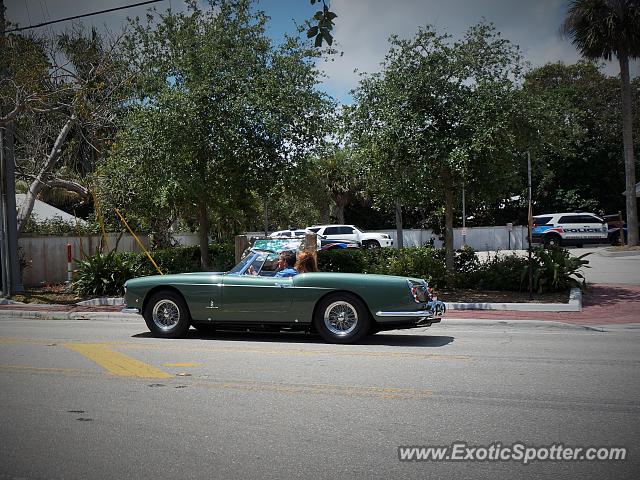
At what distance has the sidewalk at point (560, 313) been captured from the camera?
1227 cm

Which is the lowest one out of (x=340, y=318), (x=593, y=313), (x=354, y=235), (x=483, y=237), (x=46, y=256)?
(x=593, y=313)

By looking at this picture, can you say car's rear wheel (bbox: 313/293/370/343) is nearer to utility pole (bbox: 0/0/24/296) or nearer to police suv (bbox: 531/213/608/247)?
utility pole (bbox: 0/0/24/296)

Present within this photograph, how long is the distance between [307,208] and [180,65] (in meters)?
30.6

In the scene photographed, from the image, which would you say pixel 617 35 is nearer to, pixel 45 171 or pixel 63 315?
pixel 45 171

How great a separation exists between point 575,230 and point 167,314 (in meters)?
30.1

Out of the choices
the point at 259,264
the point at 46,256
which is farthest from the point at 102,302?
the point at 259,264

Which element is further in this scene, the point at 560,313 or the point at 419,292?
the point at 560,313

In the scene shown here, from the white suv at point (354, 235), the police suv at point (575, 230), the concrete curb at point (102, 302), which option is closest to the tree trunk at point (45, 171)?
the concrete curb at point (102, 302)

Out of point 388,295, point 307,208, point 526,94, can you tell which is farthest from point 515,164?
point 307,208

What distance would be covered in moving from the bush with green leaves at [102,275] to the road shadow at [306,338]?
7043mm

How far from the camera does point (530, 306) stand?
13.3 m

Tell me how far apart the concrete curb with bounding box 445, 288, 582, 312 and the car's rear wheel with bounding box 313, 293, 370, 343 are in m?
5.27

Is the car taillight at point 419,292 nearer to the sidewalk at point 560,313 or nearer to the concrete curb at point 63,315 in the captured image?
the sidewalk at point 560,313

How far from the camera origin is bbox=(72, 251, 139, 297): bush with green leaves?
17188 mm
